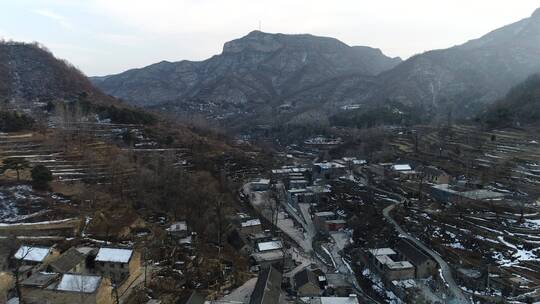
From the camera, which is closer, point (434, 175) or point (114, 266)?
point (114, 266)

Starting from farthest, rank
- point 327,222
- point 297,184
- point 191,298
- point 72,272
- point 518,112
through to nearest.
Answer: point 518,112 → point 297,184 → point 327,222 → point 191,298 → point 72,272

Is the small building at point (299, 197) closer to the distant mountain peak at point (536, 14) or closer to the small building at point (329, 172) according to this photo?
the small building at point (329, 172)

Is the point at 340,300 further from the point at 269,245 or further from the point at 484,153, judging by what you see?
the point at 484,153

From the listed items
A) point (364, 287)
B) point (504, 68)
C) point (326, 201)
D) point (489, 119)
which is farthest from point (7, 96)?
point (504, 68)

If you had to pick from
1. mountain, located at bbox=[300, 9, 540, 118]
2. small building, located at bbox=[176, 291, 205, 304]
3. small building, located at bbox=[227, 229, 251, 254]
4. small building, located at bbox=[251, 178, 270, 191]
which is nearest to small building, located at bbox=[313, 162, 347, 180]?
small building, located at bbox=[251, 178, 270, 191]

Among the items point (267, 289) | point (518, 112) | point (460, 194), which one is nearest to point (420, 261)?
point (267, 289)

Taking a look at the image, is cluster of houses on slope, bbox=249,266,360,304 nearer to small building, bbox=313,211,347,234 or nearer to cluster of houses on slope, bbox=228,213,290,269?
cluster of houses on slope, bbox=228,213,290,269
